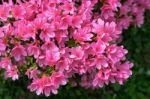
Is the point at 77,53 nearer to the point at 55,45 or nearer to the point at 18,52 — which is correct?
the point at 55,45

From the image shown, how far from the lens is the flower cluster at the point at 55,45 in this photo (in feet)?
11.1

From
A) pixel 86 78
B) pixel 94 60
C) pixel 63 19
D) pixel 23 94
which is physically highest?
pixel 63 19

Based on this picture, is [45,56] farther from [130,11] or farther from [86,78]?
[130,11]

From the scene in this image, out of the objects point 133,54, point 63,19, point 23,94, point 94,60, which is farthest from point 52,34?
point 133,54

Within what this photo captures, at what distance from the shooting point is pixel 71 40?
348 cm

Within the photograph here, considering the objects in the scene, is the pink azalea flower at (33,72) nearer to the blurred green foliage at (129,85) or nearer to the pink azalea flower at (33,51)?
the pink azalea flower at (33,51)

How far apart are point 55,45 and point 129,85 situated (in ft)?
4.33

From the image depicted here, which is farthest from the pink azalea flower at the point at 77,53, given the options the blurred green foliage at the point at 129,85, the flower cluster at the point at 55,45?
the blurred green foliage at the point at 129,85

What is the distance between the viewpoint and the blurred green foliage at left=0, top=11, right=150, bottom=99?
406 centimetres

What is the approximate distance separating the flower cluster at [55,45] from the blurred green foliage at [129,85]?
1.66 ft

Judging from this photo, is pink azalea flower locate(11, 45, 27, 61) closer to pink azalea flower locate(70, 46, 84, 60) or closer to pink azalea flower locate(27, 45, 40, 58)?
pink azalea flower locate(27, 45, 40, 58)

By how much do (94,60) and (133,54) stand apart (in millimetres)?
1414

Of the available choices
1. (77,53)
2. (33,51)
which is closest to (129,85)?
(77,53)

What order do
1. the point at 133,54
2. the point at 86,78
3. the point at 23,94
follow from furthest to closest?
the point at 133,54 < the point at 23,94 < the point at 86,78
